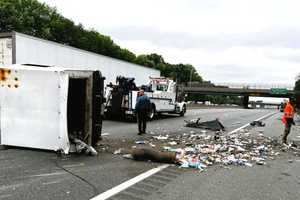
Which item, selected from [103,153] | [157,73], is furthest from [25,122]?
[157,73]

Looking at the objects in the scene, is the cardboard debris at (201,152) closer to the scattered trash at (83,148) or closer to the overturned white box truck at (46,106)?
the scattered trash at (83,148)

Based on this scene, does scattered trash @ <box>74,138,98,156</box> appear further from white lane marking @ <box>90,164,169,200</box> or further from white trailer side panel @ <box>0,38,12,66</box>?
white trailer side panel @ <box>0,38,12,66</box>

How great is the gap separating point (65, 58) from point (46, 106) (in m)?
12.5

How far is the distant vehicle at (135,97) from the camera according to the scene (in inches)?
714

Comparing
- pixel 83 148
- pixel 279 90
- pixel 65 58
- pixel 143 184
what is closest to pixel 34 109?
pixel 83 148

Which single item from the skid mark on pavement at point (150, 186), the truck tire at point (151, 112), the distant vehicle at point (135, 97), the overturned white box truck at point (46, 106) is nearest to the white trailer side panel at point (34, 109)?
the overturned white box truck at point (46, 106)

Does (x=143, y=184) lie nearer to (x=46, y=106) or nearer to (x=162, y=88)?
(x=46, y=106)

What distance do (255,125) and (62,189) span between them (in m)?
16.6

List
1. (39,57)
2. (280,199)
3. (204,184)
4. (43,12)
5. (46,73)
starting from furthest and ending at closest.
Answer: (43,12)
(39,57)
(46,73)
(204,184)
(280,199)

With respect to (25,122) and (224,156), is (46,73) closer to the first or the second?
(25,122)

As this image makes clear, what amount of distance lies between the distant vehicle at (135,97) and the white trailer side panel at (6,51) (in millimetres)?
5290

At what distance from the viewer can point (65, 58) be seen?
2014cm

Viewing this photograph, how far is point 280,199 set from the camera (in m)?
5.47

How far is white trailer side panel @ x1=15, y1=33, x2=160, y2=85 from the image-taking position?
54.7 ft
